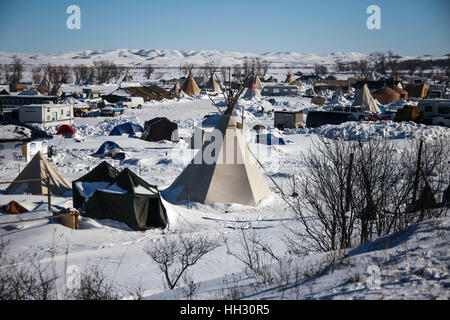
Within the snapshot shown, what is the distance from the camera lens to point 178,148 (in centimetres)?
2291

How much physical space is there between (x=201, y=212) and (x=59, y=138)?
595 inches

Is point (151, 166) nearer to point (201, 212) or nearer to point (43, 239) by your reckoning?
point (201, 212)

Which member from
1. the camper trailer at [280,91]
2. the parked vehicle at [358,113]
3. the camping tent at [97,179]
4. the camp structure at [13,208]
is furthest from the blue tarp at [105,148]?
the camper trailer at [280,91]

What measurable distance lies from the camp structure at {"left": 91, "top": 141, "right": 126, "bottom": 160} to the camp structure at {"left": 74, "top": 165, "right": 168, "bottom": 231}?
27.7 ft

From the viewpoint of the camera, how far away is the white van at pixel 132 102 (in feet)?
136

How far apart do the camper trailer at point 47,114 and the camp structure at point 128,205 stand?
64.9 feet

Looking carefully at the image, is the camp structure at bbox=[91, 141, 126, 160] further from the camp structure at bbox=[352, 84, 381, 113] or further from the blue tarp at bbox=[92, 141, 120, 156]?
the camp structure at bbox=[352, 84, 381, 113]

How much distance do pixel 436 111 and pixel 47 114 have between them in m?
26.7

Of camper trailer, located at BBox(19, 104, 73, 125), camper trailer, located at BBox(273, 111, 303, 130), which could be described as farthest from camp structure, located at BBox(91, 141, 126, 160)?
camper trailer, located at BBox(273, 111, 303, 130)

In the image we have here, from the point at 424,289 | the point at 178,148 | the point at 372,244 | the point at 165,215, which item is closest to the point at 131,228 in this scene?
the point at 165,215

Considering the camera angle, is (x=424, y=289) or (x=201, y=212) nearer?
(x=424, y=289)

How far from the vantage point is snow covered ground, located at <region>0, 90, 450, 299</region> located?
5.24m

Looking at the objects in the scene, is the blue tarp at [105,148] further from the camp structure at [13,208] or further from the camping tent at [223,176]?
the camp structure at [13,208]

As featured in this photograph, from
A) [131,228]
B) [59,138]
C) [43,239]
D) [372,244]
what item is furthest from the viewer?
[59,138]
